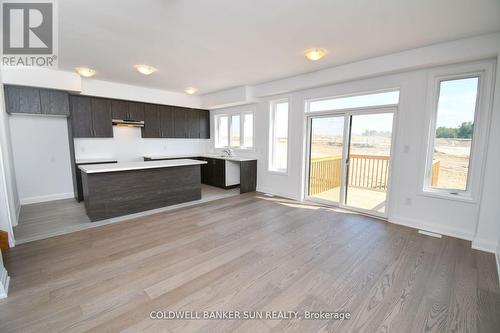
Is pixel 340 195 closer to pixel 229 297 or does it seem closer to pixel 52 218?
pixel 229 297

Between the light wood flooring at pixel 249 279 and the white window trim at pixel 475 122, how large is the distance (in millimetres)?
697

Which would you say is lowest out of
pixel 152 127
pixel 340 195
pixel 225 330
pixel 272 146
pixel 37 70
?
pixel 225 330

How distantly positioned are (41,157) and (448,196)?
7731 millimetres

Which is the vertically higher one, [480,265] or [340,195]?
[340,195]

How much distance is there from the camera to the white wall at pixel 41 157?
450 centimetres

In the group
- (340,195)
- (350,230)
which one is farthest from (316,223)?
(340,195)

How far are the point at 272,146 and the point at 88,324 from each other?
463cm

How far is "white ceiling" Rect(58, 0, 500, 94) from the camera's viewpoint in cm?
217

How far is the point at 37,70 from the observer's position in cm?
409

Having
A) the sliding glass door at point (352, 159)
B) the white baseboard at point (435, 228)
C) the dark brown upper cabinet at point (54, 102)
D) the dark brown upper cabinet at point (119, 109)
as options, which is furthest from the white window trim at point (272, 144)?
the dark brown upper cabinet at point (54, 102)

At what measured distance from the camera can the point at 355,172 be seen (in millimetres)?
4223

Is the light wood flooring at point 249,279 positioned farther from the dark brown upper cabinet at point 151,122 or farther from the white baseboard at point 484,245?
the dark brown upper cabinet at point 151,122

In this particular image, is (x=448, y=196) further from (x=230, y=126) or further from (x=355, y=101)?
(x=230, y=126)

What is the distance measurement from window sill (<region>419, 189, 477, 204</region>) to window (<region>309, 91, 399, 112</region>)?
5.04 feet
